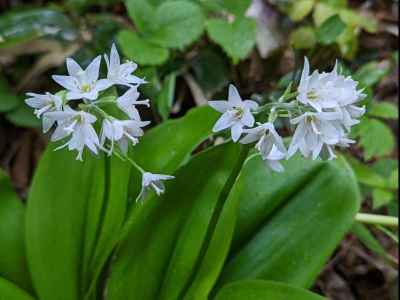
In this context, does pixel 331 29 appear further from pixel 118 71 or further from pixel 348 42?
pixel 118 71

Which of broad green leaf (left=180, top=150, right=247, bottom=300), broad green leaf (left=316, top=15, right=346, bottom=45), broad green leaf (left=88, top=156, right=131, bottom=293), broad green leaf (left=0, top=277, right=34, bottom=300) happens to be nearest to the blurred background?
broad green leaf (left=316, top=15, right=346, bottom=45)

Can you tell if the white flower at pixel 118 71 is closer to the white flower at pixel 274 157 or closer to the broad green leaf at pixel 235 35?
the white flower at pixel 274 157

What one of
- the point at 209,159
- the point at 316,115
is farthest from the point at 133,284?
the point at 316,115

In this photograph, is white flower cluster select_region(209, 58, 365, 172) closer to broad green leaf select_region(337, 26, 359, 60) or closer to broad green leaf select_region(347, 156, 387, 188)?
broad green leaf select_region(347, 156, 387, 188)

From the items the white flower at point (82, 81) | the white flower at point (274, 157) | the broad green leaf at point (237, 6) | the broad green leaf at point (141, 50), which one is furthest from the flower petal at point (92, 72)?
the broad green leaf at point (237, 6)

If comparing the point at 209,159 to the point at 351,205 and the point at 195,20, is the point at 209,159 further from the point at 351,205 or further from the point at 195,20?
the point at 195,20
